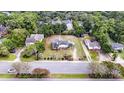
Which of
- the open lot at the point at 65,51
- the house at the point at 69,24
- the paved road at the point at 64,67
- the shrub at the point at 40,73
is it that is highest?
the house at the point at 69,24

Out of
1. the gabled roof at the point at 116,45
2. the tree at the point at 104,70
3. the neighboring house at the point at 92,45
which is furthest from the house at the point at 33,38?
the gabled roof at the point at 116,45

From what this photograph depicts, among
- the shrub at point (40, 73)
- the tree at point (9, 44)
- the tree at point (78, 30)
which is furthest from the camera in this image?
the tree at point (78, 30)

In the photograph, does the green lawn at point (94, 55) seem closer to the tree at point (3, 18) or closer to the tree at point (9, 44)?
the tree at point (9, 44)

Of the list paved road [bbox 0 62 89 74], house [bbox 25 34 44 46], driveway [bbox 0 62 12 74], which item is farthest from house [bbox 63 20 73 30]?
driveway [bbox 0 62 12 74]

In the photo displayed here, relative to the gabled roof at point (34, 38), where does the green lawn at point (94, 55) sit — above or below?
below

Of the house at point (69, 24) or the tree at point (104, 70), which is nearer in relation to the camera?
the tree at point (104, 70)

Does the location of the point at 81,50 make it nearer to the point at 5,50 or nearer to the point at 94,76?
the point at 94,76

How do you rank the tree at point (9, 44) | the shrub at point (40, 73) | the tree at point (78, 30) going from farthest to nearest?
1. the tree at point (78, 30)
2. the tree at point (9, 44)
3. the shrub at point (40, 73)

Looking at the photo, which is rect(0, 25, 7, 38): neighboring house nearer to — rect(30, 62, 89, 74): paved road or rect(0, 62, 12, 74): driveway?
rect(0, 62, 12, 74): driveway
